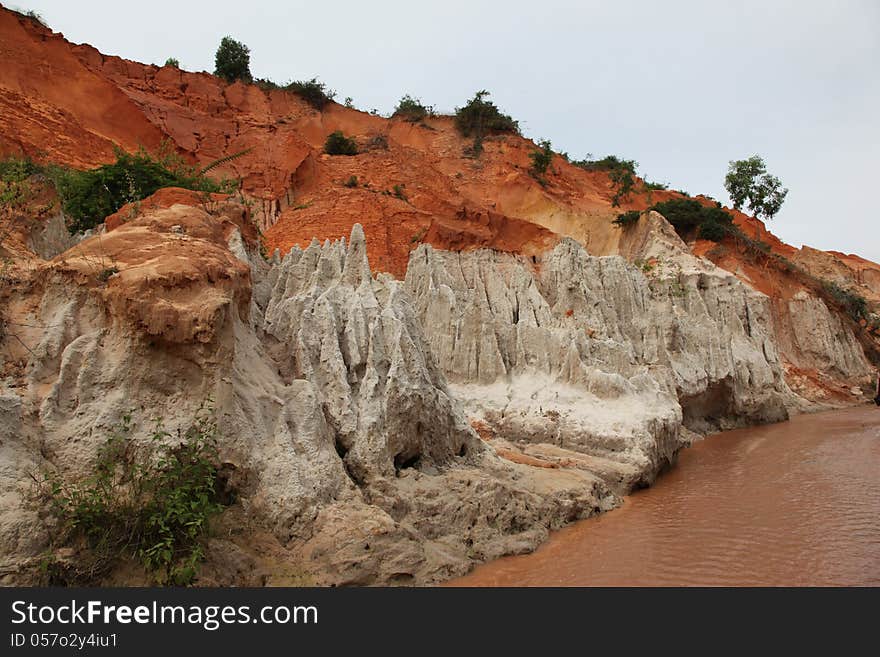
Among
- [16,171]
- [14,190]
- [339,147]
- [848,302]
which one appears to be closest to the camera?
[14,190]

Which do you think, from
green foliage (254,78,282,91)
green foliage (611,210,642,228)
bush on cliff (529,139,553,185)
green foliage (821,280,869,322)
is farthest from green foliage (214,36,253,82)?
green foliage (821,280,869,322)

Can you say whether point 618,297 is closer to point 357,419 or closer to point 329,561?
point 357,419

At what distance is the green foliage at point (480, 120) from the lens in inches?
1516

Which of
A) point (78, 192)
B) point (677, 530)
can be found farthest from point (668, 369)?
point (78, 192)

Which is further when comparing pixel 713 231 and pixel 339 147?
pixel 713 231

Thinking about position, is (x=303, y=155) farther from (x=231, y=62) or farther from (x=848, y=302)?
(x=848, y=302)

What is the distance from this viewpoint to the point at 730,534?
7367 mm

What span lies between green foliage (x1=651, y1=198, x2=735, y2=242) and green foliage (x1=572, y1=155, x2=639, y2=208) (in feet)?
16.1

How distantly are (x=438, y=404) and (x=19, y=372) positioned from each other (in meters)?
4.61

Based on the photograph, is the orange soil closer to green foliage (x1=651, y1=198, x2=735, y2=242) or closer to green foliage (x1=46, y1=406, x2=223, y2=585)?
green foliage (x1=651, y1=198, x2=735, y2=242)

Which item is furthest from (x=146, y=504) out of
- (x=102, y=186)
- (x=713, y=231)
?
(x=713, y=231)

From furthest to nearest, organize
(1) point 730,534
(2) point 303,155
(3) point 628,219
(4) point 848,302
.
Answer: (4) point 848,302, (3) point 628,219, (2) point 303,155, (1) point 730,534

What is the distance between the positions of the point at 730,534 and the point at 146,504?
21.9 feet

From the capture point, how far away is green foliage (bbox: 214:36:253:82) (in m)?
36.2
